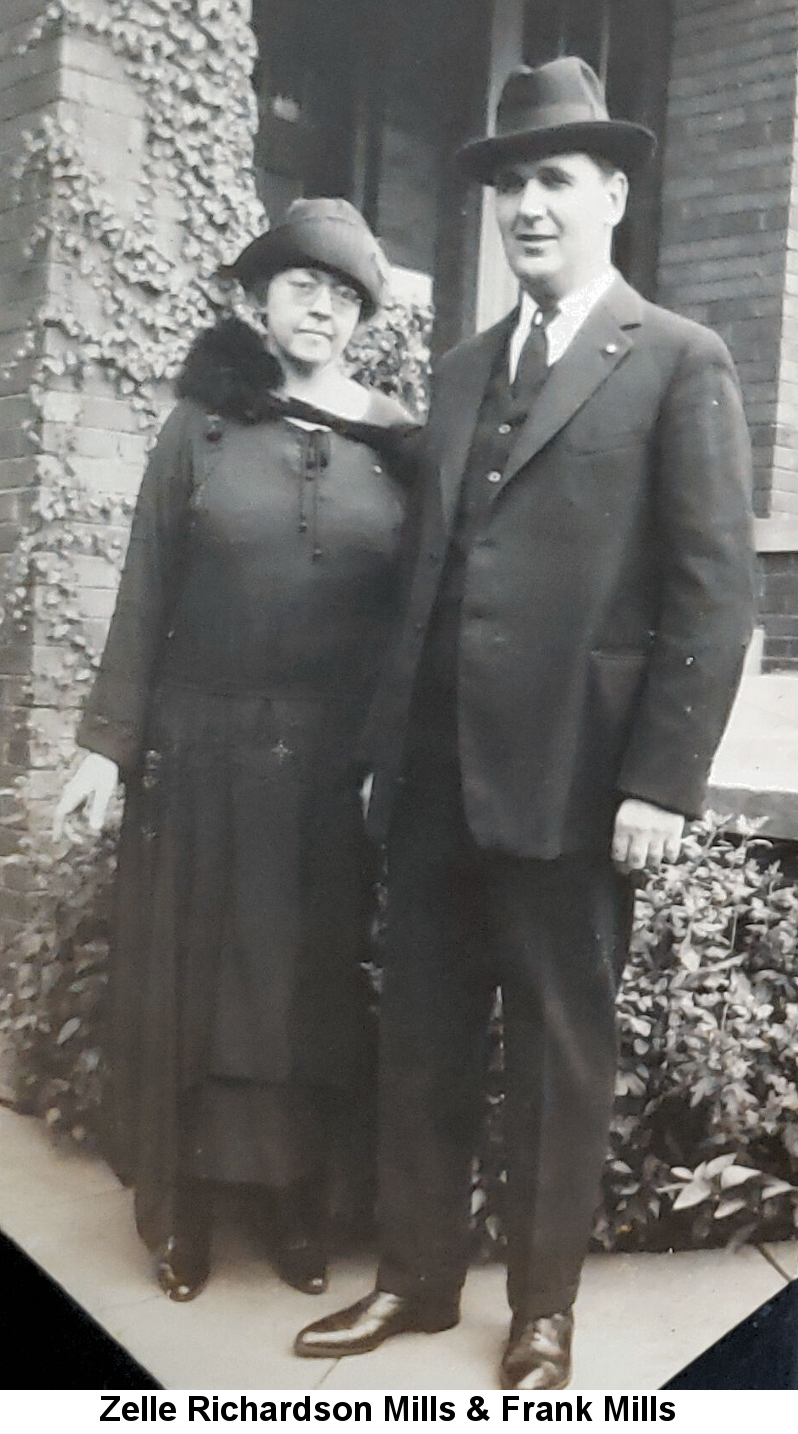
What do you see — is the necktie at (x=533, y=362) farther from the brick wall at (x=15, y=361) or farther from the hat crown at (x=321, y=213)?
the brick wall at (x=15, y=361)

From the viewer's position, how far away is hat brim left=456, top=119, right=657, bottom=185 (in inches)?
80.4

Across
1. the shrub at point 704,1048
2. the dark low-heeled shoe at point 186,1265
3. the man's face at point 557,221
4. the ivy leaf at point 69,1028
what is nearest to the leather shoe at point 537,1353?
the shrub at point 704,1048

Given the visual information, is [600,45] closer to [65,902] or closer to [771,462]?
[771,462]

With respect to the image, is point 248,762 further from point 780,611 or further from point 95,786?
point 780,611

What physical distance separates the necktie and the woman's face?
0.35 meters

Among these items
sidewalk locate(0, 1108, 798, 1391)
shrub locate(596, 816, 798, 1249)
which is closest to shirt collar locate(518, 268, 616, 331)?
shrub locate(596, 816, 798, 1249)

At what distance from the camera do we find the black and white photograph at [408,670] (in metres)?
2.04

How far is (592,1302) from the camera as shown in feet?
7.92

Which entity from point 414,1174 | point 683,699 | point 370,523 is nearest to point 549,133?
point 370,523

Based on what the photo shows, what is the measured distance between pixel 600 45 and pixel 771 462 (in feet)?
2.70

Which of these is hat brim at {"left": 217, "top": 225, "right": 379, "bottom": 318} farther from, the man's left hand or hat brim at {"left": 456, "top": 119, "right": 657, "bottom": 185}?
the man's left hand

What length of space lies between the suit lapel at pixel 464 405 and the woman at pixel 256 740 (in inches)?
6.7

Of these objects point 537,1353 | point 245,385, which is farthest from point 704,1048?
point 245,385

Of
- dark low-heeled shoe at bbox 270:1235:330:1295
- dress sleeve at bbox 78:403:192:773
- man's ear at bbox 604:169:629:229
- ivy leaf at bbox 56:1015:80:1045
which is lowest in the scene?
dark low-heeled shoe at bbox 270:1235:330:1295
